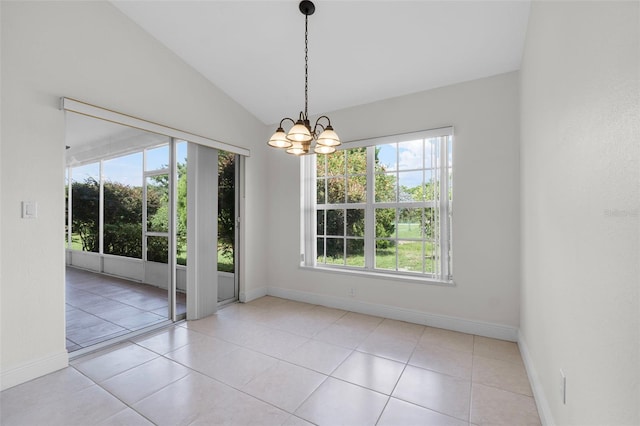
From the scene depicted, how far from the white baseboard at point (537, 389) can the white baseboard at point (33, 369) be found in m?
3.44

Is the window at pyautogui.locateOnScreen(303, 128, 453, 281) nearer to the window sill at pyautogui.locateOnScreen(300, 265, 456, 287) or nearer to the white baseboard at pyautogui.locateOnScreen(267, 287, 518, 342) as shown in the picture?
the window sill at pyautogui.locateOnScreen(300, 265, 456, 287)

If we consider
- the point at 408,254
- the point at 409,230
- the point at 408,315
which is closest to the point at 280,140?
the point at 409,230

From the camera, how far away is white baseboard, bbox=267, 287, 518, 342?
2.89m

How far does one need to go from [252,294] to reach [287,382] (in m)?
2.19

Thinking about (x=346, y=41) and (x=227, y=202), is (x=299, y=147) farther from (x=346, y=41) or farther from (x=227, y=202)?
(x=227, y=202)

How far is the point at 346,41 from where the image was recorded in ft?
9.07

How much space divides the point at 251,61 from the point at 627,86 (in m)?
3.16

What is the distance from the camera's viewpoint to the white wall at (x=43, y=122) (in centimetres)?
207

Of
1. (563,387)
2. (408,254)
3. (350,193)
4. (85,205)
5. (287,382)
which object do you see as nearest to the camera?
(563,387)

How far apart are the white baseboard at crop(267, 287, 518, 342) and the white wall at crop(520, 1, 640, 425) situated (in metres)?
0.95

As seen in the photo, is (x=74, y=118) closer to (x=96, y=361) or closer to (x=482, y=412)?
(x=96, y=361)

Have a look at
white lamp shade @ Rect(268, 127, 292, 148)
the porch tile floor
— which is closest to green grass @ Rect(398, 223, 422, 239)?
white lamp shade @ Rect(268, 127, 292, 148)

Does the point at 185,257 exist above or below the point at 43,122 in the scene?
below

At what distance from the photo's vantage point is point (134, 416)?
1767 millimetres
